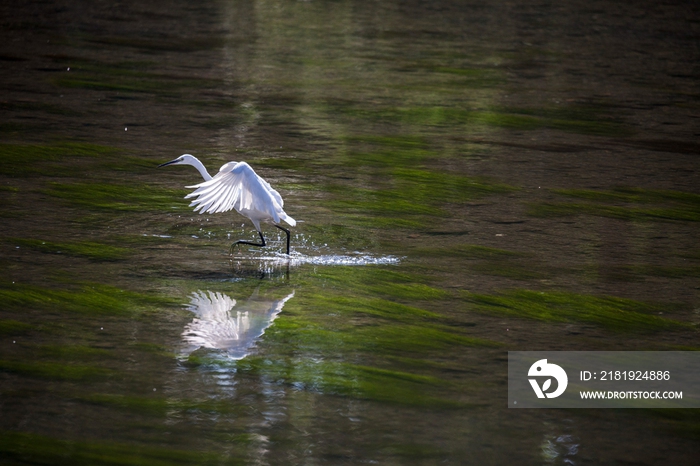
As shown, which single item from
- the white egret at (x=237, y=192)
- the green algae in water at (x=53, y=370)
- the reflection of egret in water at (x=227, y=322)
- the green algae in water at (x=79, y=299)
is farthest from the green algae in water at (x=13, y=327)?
the white egret at (x=237, y=192)

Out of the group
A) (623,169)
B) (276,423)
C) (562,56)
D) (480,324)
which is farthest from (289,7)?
(276,423)

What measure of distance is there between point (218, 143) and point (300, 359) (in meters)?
4.16

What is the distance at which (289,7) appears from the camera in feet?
53.4

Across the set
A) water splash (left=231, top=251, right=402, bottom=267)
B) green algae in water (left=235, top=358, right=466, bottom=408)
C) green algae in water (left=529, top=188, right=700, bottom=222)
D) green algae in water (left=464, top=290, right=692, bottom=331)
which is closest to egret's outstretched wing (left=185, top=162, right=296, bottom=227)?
water splash (left=231, top=251, right=402, bottom=267)

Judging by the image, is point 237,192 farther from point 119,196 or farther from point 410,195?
point 410,195

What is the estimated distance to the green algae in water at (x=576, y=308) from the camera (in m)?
4.87

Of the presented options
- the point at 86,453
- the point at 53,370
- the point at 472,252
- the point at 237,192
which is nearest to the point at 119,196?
the point at 237,192

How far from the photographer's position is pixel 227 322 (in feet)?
15.4

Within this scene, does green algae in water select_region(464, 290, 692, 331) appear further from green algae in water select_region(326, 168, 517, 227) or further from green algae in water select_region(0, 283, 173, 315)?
green algae in water select_region(0, 283, 173, 315)

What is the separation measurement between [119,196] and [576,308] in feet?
10.6

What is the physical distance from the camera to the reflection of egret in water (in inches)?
173

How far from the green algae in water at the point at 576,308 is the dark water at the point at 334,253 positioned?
0.02m

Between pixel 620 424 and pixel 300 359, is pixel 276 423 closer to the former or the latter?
pixel 300 359

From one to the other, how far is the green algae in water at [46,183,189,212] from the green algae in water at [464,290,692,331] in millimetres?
2377
